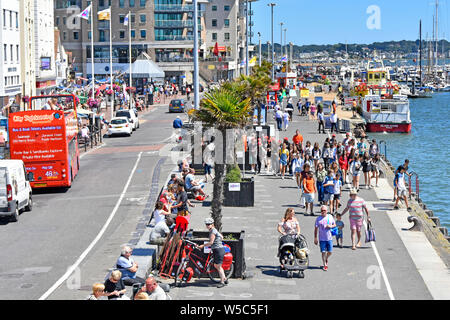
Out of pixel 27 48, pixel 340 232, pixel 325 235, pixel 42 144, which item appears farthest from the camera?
pixel 27 48

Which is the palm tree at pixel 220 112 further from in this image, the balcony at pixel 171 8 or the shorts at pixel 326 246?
the balcony at pixel 171 8

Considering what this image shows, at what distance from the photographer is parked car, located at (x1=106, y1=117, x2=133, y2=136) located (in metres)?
51.5

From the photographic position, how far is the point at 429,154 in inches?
2520

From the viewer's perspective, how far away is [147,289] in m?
13.5

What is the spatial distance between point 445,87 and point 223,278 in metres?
183

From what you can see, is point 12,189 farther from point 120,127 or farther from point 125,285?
point 120,127

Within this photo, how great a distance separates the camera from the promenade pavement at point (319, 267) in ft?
52.9

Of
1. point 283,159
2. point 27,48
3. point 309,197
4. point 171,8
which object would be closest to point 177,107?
point 27,48

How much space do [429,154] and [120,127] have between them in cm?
2690

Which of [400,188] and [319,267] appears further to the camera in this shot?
[400,188]

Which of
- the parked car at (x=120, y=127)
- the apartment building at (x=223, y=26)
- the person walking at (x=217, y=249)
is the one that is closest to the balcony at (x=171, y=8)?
the apartment building at (x=223, y=26)

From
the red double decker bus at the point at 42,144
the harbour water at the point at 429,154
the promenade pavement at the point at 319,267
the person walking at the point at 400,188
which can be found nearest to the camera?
the promenade pavement at the point at 319,267

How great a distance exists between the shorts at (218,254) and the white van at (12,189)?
10.7 m

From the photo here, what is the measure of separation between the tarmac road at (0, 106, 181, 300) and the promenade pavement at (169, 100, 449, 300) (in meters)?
2.68
